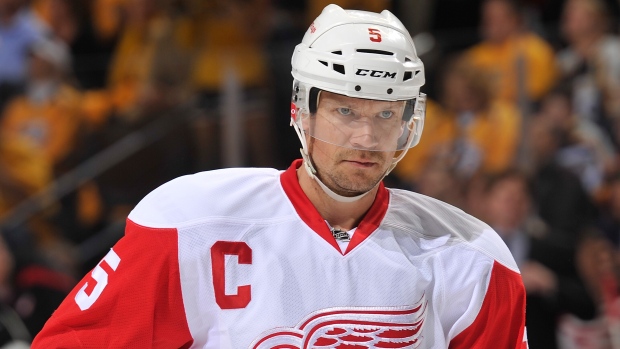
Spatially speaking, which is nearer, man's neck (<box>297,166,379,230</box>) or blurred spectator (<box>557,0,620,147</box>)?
man's neck (<box>297,166,379,230</box>)

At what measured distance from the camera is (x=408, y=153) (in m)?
4.57

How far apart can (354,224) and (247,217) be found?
0.80 feet

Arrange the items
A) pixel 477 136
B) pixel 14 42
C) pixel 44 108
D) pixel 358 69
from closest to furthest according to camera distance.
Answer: pixel 358 69
pixel 477 136
pixel 44 108
pixel 14 42

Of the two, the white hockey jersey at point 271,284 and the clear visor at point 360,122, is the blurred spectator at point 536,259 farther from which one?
the clear visor at point 360,122

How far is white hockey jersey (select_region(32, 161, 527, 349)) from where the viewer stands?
6.70 ft

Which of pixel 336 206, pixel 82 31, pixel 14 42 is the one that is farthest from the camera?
pixel 82 31

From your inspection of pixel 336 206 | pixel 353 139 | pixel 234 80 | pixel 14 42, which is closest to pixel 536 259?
pixel 234 80

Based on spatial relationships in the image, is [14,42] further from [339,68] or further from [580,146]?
[339,68]

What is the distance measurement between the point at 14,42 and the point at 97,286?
10.7 ft

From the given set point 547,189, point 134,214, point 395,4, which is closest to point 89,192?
point 395,4

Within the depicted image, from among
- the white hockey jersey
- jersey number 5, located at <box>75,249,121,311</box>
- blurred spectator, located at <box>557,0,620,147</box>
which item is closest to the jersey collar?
the white hockey jersey

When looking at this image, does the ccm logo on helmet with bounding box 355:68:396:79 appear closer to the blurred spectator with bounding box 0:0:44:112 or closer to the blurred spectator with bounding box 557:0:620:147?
the blurred spectator with bounding box 557:0:620:147

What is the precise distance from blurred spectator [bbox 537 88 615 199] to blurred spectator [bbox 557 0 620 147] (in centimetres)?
5

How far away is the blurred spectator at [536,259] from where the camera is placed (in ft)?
13.6
